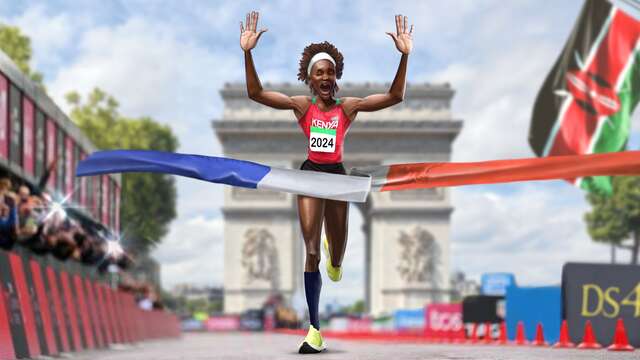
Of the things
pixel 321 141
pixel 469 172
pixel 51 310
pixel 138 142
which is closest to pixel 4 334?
pixel 51 310

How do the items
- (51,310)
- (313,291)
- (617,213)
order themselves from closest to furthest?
(313,291) < (51,310) < (617,213)

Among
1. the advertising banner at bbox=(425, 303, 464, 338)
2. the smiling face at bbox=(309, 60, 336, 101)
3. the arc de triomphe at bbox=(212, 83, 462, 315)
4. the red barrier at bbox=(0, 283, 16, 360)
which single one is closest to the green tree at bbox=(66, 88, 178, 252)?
the arc de triomphe at bbox=(212, 83, 462, 315)

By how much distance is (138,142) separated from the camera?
43.6 m

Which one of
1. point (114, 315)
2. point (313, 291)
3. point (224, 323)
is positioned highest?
point (313, 291)

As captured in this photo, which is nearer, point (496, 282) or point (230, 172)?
point (230, 172)

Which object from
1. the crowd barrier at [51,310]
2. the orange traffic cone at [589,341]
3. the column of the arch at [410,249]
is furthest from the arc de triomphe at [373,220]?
the orange traffic cone at [589,341]

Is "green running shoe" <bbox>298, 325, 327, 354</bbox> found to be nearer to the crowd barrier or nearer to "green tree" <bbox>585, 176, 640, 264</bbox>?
the crowd barrier

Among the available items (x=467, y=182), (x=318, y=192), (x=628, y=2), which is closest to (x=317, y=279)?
(x=318, y=192)

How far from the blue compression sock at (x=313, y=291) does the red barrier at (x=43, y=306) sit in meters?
5.58

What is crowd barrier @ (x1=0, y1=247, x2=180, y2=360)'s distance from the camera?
8.64 metres

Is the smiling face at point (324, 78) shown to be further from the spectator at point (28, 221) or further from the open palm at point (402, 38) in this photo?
the spectator at point (28, 221)

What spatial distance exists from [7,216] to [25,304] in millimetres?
1553

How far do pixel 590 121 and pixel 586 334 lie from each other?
15.8ft

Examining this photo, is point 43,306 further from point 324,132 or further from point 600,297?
point 600,297
